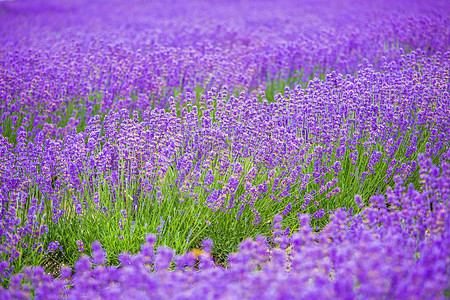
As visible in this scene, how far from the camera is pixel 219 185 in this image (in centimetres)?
261

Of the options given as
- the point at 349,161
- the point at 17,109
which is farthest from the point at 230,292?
the point at 17,109

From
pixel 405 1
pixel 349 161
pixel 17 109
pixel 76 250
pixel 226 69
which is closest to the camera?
pixel 76 250

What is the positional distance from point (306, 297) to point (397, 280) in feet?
1.16

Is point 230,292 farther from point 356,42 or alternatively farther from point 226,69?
point 356,42

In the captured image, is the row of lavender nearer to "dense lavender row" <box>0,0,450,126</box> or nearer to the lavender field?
the lavender field

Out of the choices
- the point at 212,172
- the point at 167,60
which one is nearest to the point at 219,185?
the point at 212,172

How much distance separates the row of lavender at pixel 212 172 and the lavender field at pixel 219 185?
15 millimetres

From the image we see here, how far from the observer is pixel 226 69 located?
429cm

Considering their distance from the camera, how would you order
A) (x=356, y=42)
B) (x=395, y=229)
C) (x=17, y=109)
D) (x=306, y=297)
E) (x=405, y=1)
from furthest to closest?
(x=405, y=1) → (x=356, y=42) → (x=17, y=109) → (x=395, y=229) → (x=306, y=297)

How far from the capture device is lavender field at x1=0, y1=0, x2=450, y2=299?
1389 millimetres

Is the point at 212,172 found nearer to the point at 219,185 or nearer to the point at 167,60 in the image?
the point at 219,185

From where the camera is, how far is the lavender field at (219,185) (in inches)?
54.7

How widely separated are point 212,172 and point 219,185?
6.0 inches

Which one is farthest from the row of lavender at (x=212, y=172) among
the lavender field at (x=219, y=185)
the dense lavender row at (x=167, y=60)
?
the dense lavender row at (x=167, y=60)
